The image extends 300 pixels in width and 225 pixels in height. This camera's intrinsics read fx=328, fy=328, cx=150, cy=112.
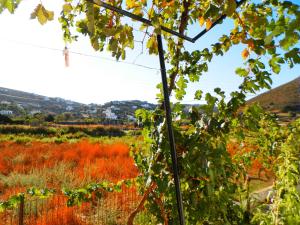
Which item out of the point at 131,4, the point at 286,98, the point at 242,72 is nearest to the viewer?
the point at 131,4

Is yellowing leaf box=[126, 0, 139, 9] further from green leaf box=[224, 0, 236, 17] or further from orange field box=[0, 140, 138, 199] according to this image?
orange field box=[0, 140, 138, 199]

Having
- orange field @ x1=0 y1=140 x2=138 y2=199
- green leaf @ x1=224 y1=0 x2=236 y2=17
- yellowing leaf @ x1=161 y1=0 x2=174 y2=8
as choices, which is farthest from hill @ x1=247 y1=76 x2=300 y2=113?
green leaf @ x1=224 y1=0 x2=236 y2=17

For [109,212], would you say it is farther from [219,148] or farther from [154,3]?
[154,3]

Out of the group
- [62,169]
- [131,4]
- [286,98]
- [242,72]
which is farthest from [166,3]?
[286,98]

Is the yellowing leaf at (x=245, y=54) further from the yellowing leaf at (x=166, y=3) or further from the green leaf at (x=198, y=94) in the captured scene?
the yellowing leaf at (x=166, y=3)

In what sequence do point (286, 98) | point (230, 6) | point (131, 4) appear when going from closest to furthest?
1. point (230, 6)
2. point (131, 4)
3. point (286, 98)

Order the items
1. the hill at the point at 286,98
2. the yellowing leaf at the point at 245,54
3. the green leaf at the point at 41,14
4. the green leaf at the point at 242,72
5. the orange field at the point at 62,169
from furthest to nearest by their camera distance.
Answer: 1. the hill at the point at 286,98
2. the orange field at the point at 62,169
3. the yellowing leaf at the point at 245,54
4. the green leaf at the point at 242,72
5. the green leaf at the point at 41,14

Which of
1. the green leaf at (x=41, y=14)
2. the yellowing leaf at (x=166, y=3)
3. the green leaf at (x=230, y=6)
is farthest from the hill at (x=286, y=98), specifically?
the green leaf at (x=41, y=14)

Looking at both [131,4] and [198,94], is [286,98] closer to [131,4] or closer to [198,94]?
[198,94]

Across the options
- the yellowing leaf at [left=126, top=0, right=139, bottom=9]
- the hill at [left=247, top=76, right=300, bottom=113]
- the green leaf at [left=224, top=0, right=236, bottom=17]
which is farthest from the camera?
the hill at [left=247, top=76, right=300, bottom=113]

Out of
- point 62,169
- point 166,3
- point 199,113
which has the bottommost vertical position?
point 62,169

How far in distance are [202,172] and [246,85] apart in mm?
650

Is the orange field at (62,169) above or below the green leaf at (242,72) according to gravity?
below

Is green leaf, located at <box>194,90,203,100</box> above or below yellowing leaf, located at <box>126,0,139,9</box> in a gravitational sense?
below
